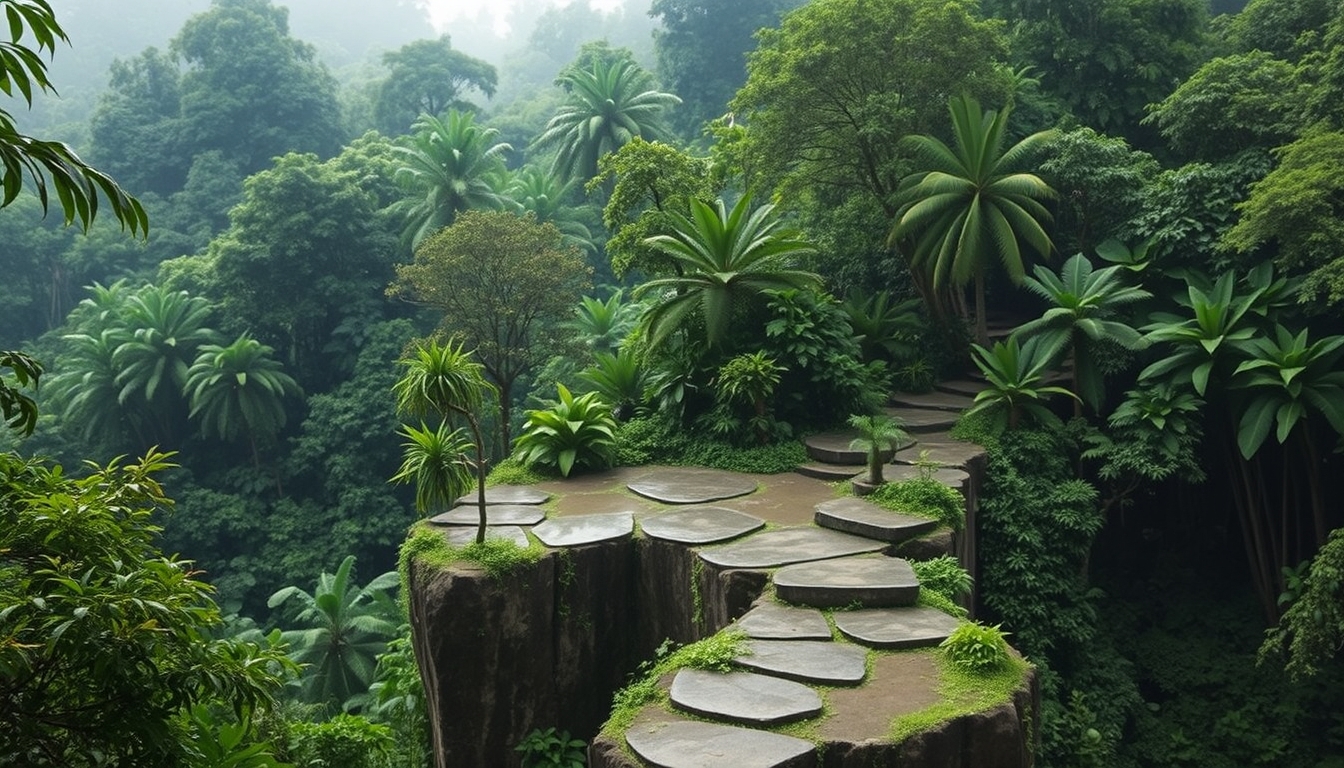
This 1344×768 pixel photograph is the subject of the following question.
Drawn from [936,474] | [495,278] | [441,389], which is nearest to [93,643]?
[441,389]

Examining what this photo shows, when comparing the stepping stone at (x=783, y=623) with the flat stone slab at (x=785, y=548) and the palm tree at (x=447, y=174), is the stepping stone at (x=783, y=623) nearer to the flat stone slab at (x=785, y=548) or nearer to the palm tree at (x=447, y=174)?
the flat stone slab at (x=785, y=548)

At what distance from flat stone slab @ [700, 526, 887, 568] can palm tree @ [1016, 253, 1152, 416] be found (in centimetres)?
455

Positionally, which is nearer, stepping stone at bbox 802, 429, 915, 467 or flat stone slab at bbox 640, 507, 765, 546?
flat stone slab at bbox 640, 507, 765, 546

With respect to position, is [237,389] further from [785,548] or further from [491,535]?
[785,548]

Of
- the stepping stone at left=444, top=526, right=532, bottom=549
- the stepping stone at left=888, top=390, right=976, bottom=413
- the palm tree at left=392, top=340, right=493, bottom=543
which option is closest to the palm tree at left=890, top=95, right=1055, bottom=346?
the stepping stone at left=888, top=390, right=976, bottom=413

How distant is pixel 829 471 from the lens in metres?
9.03

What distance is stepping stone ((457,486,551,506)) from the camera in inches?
336

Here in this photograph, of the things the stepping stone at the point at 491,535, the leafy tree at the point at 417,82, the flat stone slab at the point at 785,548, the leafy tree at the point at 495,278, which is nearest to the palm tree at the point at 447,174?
the leafy tree at the point at 495,278

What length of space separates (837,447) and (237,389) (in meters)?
14.7

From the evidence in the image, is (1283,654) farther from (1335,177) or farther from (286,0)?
(286,0)

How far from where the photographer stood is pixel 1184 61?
45.7 ft

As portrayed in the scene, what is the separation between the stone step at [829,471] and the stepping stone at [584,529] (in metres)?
1.83

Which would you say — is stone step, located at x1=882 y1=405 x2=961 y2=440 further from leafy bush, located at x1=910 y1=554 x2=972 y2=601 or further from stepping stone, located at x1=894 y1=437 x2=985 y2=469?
leafy bush, located at x1=910 y1=554 x2=972 y2=601

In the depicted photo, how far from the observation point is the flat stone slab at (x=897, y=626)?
5.61 meters
